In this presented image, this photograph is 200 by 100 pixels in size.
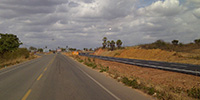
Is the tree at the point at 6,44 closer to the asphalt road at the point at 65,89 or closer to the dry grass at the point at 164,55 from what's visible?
the dry grass at the point at 164,55

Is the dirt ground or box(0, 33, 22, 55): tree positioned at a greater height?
box(0, 33, 22, 55): tree

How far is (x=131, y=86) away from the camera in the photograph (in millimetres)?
10086

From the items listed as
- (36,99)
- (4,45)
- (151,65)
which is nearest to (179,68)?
(151,65)

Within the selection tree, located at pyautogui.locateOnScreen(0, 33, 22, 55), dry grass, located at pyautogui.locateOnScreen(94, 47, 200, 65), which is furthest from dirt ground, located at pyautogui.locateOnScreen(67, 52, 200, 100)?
tree, located at pyautogui.locateOnScreen(0, 33, 22, 55)

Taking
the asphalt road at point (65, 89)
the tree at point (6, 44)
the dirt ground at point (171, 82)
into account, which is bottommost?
the dirt ground at point (171, 82)

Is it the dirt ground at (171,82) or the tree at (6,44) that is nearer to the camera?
the dirt ground at (171,82)

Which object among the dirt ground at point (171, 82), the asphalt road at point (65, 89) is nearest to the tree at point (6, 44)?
the asphalt road at point (65, 89)

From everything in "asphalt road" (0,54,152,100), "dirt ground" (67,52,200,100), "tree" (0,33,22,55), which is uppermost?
"tree" (0,33,22,55)

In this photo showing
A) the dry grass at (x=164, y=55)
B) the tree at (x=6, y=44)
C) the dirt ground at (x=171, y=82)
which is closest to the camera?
the dirt ground at (x=171, y=82)

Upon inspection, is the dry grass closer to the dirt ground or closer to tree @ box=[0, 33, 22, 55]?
the dirt ground

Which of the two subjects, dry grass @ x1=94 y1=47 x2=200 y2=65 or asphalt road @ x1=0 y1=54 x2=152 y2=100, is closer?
asphalt road @ x1=0 y1=54 x2=152 y2=100

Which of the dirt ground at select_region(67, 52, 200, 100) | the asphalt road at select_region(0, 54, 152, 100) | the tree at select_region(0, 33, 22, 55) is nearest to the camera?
the asphalt road at select_region(0, 54, 152, 100)

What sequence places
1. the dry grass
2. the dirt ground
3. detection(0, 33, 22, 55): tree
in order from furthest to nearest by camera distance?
detection(0, 33, 22, 55): tree < the dry grass < the dirt ground

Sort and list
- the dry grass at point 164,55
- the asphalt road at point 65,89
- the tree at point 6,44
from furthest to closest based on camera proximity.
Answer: the tree at point 6,44
the dry grass at point 164,55
the asphalt road at point 65,89
